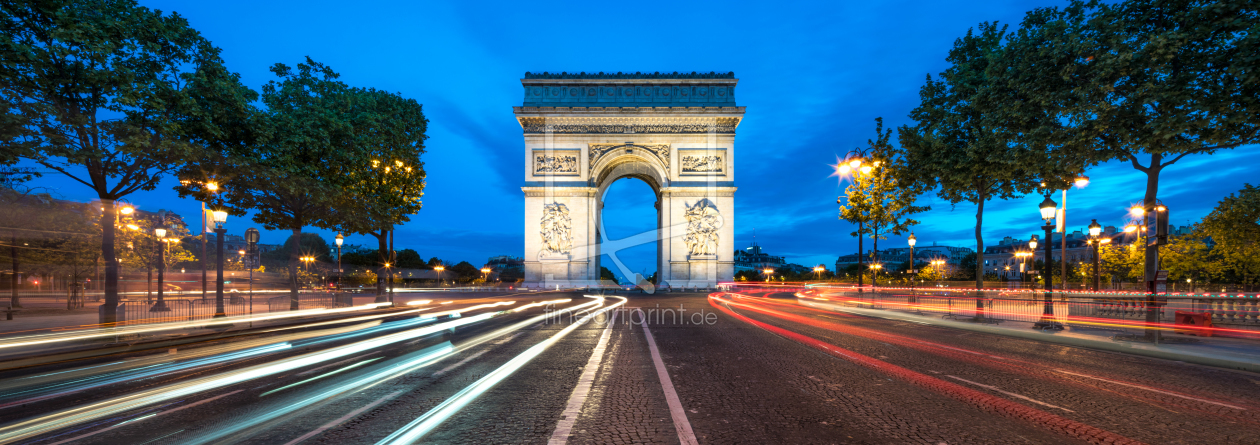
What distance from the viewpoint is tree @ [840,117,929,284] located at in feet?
69.8

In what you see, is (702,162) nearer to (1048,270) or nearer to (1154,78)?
(1048,270)

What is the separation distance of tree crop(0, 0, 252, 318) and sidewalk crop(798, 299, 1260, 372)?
18.5 meters

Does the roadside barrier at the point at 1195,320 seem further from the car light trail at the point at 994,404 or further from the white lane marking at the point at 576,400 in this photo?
the white lane marking at the point at 576,400

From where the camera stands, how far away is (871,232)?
2428 centimetres

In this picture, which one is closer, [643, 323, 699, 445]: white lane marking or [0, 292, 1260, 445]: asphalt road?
[643, 323, 699, 445]: white lane marking

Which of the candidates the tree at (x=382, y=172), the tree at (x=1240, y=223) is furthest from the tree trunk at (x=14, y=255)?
the tree at (x=1240, y=223)

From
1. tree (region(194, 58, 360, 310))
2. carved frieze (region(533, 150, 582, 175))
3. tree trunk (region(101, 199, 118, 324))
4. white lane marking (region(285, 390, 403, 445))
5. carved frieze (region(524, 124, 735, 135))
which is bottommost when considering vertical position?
white lane marking (region(285, 390, 403, 445))

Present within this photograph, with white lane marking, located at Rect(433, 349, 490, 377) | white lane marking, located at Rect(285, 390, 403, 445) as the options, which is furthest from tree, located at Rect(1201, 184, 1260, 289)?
white lane marking, located at Rect(285, 390, 403, 445)

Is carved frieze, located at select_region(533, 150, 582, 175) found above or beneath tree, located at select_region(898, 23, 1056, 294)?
above

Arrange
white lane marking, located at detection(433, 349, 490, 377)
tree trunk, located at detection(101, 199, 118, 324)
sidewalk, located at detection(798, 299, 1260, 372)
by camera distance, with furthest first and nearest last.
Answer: tree trunk, located at detection(101, 199, 118, 324)
sidewalk, located at detection(798, 299, 1260, 372)
white lane marking, located at detection(433, 349, 490, 377)

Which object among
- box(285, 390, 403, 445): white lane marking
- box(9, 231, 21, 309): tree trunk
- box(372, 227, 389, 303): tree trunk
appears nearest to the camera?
box(285, 390, 403, 445): white lane marking

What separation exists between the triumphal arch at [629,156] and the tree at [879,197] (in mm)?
14835

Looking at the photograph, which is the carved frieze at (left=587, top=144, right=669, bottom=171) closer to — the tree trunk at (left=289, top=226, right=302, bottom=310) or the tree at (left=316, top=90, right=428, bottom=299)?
the tree at (left=316, top=90, right=428, bottom=299)

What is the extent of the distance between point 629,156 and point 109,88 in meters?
30.9
